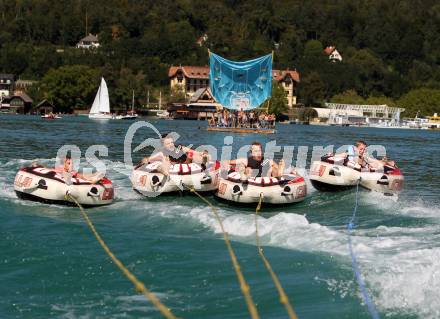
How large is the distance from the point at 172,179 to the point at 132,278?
10432 millimetres

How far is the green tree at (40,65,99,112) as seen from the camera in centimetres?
17025

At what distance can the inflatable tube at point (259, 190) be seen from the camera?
22.4 m

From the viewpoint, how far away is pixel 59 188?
2200 centimetres

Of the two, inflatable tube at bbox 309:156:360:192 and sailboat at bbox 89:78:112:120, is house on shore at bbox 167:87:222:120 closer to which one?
sailboat at bbox 89:78:112:120

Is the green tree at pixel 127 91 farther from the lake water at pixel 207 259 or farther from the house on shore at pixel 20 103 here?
the lake water at pixel 207 259

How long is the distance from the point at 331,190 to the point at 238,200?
5.15 meters

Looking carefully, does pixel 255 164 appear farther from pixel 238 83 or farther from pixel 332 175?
pixel 238 83

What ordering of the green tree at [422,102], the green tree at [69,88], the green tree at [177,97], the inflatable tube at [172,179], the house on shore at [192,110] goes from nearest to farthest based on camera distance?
1. the inflatable tube at [172,179]
2. the green tree at [69,88]
3. the house on shore at [192,110]
4. the green tree at [422,102]
5. the green tree at [177,97]

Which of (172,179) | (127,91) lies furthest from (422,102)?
(172,179)

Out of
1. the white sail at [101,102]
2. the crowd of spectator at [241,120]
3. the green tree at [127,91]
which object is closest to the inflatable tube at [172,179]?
the crowd of spectator at [241,120]

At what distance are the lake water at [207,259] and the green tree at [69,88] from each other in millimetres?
150287

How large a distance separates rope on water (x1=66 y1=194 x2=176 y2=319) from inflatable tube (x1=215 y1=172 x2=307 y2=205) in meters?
4.28

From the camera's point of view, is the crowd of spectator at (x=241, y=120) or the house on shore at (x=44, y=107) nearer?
the crowd of spectator at (x=241, y=120)

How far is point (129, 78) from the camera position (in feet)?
595
